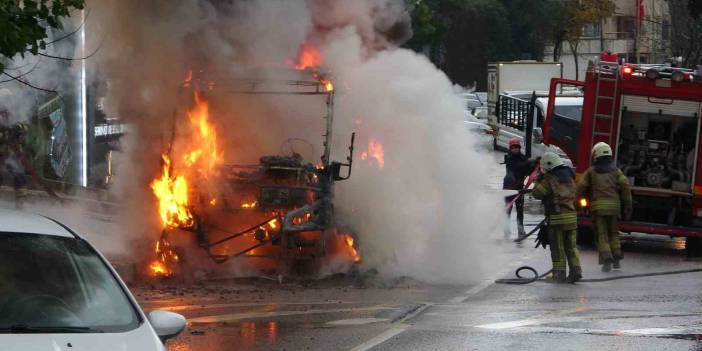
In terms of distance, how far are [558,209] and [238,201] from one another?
140 inches

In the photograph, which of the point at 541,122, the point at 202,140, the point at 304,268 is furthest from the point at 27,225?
the point at 541,122

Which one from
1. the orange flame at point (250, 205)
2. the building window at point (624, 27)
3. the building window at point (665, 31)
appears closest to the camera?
the orange flame at point (250, 205)

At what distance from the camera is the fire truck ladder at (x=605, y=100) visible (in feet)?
57.8

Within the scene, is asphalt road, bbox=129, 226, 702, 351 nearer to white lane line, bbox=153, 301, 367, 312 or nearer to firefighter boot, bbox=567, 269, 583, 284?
white lane line, bbox=153, 301, 367, 312

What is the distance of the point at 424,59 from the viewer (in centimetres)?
1498

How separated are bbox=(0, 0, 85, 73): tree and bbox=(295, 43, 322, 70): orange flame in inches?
243

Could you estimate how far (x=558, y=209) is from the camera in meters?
14.0

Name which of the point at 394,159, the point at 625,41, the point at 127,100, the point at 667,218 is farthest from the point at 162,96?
the point at 625,41

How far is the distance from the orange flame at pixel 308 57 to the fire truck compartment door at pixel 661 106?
5.14 m

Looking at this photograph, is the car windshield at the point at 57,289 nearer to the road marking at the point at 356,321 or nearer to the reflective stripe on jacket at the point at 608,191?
the road marking at the point at 356,321

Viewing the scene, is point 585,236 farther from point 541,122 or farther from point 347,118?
point 541,122

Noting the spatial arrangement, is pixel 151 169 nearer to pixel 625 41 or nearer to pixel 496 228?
pixel 496 228

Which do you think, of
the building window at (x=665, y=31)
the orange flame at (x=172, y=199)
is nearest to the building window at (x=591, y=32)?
the building window at (x=665, y=31)

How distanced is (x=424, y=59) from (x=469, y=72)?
138 feet
